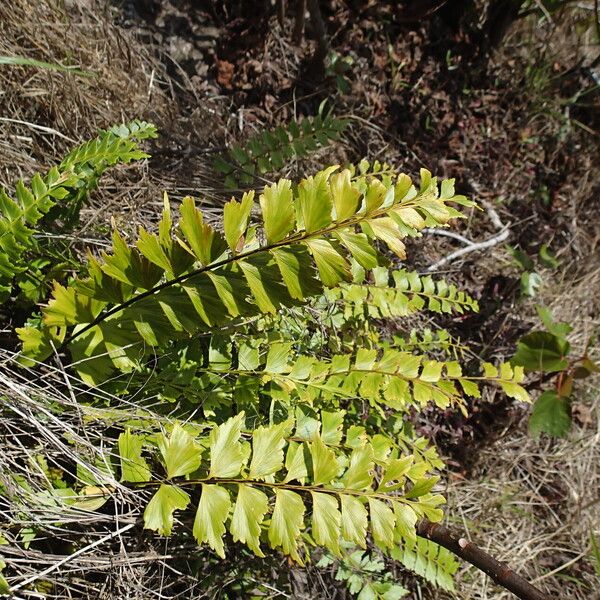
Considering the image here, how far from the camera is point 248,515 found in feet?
4.23

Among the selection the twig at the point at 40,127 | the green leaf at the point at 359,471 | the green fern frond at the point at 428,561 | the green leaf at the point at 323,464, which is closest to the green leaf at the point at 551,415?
the green fern frond at the point at 428,561

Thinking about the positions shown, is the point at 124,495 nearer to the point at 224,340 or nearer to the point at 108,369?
the point at 108,369

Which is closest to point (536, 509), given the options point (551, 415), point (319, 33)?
point (551, 415)

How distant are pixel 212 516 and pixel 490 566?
2.41 feet

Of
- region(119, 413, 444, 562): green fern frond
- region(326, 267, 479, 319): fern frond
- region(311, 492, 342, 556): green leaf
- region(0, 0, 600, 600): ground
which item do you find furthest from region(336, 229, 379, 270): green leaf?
region(0, 0, 600, 600): ground

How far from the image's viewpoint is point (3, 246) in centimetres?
149

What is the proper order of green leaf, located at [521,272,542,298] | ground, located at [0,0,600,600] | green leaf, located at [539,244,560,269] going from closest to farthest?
ground, located at [0,0,600,600] → green leaf, located at [521,272,542,298] → green leaf, located at [539,244,560,269]

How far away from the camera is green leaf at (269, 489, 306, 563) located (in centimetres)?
131

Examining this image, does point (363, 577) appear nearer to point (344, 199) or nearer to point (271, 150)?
point (344, 199)

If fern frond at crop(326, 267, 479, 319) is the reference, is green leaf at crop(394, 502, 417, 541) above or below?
below

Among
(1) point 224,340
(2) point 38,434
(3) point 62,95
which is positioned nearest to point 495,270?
(1) point 224,340

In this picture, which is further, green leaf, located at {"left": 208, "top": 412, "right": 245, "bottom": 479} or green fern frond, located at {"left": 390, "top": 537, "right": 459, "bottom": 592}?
green fern frond, located at {"left": 390, "top": 537, "right": 459, "bottom": 592}

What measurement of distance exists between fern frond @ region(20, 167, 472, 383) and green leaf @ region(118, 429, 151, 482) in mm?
182

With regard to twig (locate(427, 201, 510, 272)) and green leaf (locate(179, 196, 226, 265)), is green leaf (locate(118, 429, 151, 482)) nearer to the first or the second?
green leaf (locate(179, 196, 226, 265))
